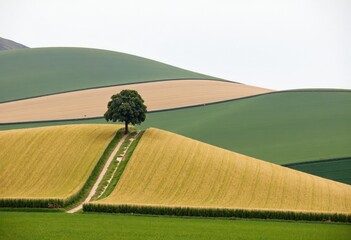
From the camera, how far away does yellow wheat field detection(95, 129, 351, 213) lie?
6358 cm

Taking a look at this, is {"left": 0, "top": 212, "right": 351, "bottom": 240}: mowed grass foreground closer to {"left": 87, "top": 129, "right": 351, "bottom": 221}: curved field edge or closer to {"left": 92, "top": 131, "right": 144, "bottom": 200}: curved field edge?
{"left": 87, "top": 129, "right": 351, "bottom": 221}: curved field edge

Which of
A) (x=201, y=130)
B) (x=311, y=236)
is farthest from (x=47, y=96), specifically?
(x=311, y=236)

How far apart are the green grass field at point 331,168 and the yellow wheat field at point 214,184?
8738 mm

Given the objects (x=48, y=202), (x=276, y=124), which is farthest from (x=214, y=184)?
(x=276, y=124)

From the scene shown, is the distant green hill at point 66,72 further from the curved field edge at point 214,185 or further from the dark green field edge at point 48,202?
the dark green field edge at point 48,202

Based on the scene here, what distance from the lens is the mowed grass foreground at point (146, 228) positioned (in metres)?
46.1

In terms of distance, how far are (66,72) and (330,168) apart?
10407cm

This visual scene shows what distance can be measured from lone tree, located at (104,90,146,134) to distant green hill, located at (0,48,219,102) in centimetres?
7028

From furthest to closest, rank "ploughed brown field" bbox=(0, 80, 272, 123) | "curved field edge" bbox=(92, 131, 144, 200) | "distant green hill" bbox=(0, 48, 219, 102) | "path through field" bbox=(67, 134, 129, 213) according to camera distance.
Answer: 1. "distant green hill" bbox=(0, 48, 219, 102)
2. "ploughed brown field" bbox=(0, 80, 272, 123)
3. "curved field edge" bbox=(92, 131, 144, 200)
4. "path through field" bbox=(67, 134, 129, 213)

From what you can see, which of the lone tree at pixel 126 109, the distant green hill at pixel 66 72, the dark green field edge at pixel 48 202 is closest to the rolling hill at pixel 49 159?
the dark green field edge at pixel 48 202

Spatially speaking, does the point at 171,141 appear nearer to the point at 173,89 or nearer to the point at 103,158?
the point at 103,158

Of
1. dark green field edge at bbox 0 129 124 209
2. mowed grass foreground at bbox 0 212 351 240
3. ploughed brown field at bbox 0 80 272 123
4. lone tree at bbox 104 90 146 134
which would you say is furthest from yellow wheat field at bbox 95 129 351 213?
ploughed brown field at bbox 0 80 272 123

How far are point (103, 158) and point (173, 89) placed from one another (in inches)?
3178

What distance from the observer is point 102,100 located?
5551 inches
